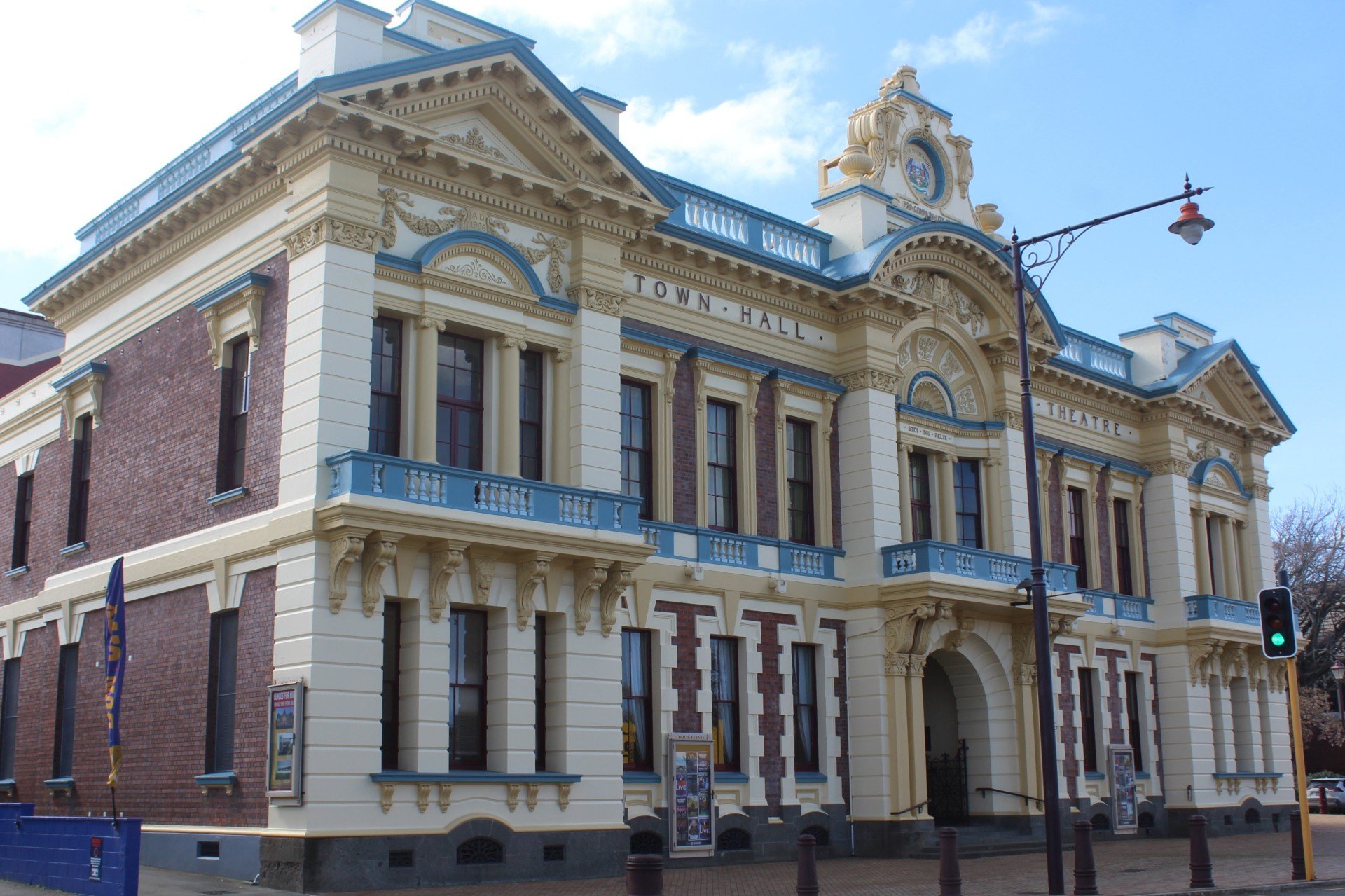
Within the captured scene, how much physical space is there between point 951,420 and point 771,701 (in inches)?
316

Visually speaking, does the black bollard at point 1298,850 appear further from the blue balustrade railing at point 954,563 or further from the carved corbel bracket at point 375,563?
the carved corbel bracket at point 375,563

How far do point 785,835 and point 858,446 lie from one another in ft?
24.9

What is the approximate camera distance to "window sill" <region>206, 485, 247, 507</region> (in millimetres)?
20969

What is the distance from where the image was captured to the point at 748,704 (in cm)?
2498

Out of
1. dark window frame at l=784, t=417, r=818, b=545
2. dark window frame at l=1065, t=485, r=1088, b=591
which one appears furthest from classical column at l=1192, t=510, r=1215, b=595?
dark window frame at l=784, t=417, r=818, b=545

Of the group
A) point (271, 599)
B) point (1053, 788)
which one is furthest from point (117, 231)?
point (1053, 788)

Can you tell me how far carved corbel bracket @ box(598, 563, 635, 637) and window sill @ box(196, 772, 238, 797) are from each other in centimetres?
585

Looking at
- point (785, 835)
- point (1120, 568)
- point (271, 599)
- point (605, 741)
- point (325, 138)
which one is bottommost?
point (785, 835)

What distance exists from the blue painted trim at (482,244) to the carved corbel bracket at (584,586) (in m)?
4.44

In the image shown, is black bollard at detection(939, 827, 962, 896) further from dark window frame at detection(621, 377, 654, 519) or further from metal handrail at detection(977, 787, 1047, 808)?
metal handrail at detection(977, 787, 1047, 808)

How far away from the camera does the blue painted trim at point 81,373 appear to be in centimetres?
2592

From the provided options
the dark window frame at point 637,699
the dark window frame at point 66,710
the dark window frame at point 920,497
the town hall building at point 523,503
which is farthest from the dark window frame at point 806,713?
the dark window frame at point 66,710

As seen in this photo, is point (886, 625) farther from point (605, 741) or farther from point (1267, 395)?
point (1267, 395)

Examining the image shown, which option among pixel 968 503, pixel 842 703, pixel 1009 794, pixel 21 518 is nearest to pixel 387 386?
pixel 842 703
